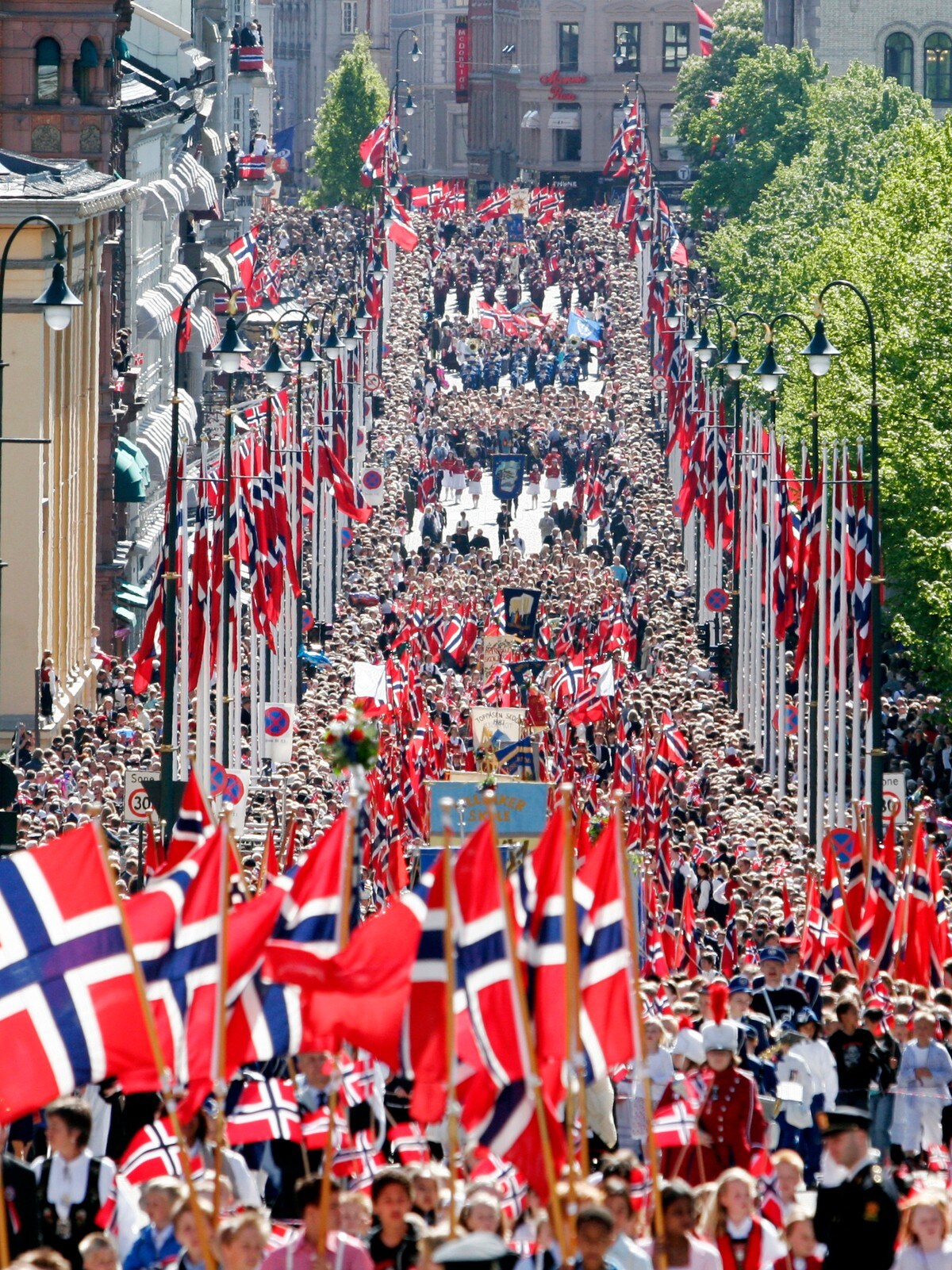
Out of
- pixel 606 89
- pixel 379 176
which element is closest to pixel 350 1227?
pixel 379 176

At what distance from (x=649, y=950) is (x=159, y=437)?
142ft

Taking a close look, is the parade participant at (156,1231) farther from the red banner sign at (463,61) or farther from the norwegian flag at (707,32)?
the red banner sign at (463,61)

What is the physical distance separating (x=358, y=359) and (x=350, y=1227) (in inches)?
2364

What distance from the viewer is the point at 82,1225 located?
51.3 ft

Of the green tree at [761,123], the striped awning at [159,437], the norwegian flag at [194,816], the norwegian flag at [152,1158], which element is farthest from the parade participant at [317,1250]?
the green tree at [761,123]

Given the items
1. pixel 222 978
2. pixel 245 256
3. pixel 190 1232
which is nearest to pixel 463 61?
pixel 245 256

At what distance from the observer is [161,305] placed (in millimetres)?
77188

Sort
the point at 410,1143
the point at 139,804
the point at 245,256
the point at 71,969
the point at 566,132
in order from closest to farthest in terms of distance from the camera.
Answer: the point at 71,969 < the point at 410,1143 < the point at 139,804 < the point at 245,256 < the point at 566,132

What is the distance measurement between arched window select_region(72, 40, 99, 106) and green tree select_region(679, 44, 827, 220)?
53140 millimetres

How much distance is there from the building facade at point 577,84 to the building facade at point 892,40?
47.0 metres

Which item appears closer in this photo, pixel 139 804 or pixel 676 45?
pixel 139 804

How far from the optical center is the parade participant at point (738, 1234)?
14.6 meters

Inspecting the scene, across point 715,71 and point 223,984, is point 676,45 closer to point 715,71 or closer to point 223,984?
point 715,71

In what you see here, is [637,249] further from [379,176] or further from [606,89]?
[606,89]
